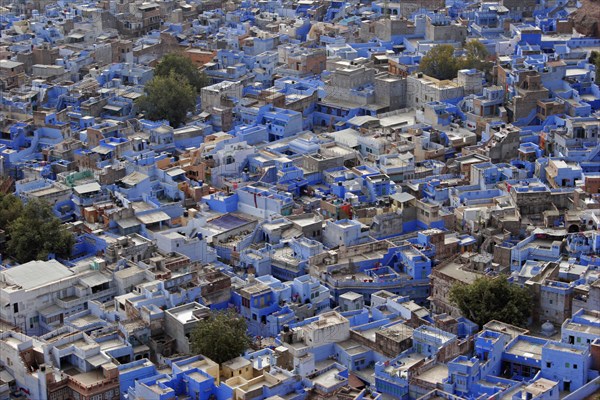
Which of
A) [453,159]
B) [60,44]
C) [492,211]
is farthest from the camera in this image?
[60,44]

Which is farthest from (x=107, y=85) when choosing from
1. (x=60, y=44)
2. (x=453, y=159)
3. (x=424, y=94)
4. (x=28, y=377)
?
(x=28, y=377)

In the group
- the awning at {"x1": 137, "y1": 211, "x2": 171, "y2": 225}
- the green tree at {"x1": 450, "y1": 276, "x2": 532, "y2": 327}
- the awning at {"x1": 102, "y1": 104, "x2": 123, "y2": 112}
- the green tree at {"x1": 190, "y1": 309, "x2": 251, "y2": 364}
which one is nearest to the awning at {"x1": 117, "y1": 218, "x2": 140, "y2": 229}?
A: the awning at {"x1": 137, "y1": 211, "x2": 171, "y2": 225}

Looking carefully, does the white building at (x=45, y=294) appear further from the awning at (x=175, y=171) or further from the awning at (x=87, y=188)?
the awning at (x=175, y=171)

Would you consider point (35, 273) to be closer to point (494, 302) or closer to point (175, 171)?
point (175, 171)

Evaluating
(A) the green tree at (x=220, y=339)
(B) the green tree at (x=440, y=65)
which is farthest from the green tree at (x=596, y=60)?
(A) the green tree at (x=220, y=339)

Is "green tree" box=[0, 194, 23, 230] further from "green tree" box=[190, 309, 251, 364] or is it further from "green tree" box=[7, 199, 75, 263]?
"green tree" box=[190, 309, 251, 364]

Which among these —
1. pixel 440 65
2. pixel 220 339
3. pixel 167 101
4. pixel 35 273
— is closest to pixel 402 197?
pixel 220 339

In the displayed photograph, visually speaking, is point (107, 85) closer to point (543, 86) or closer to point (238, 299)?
point (543, 86)
